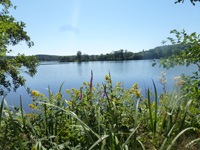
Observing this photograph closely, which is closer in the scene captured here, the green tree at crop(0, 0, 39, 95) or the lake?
the green tree at crop(0, 0, 39, 95)

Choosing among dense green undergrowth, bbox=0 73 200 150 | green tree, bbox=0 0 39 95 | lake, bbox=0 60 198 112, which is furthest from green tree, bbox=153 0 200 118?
green tree, bbox=0 0 39 95

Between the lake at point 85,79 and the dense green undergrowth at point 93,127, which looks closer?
the dense green undergrowth at point 93,127

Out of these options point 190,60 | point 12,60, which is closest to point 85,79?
point 12,60

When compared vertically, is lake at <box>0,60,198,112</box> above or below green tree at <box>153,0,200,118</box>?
below

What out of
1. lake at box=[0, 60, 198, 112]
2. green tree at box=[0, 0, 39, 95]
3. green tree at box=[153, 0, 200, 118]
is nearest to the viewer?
green tree at box=[153, 0, 200, 118]

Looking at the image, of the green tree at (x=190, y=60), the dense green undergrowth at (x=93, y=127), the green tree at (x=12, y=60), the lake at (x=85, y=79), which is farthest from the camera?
the lake at (x=85, y=79)

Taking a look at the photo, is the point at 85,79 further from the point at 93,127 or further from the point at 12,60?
the point at 93,127

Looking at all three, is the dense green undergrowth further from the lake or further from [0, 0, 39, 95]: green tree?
[0, 0, 39, 95]: green tree

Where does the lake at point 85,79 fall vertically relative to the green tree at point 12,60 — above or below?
below

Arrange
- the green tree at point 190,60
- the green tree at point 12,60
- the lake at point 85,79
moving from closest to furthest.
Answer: the green tree at point 190,60 → the green tree at point 12,60 → the lake at point 85,79

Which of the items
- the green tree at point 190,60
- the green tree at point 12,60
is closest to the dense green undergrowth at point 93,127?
the green tree at point 190,60

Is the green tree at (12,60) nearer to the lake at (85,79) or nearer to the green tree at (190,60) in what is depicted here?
the lake at (85,79)

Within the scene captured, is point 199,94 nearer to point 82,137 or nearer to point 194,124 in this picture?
point 194,124

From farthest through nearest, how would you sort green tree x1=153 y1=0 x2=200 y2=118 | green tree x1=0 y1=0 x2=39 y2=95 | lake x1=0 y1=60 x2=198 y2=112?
lake x1=0 y1=60 x2=198 y2=112
green tree x1=0 y1=0 x2=39 y2=95
green tree x1=153 y1=0 x2=200 y2=118
